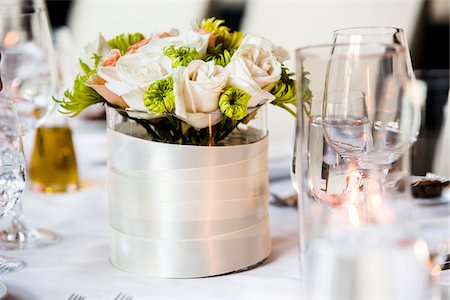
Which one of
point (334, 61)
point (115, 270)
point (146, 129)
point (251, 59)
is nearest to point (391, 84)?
point (334, 61)

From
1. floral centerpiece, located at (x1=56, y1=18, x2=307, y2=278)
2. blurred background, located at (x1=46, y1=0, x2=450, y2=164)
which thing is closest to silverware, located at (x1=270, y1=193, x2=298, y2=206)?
floral centerpiece, located at (x1=56, y1=18, x2=307, y2=278)

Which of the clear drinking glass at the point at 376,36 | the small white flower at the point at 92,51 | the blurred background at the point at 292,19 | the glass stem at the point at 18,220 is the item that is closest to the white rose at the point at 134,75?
the small white flower at the point at 92,51

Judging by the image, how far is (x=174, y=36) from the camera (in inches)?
40.3

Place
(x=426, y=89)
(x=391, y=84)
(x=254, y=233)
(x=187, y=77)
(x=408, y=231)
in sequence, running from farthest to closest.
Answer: (x=426, y=89) < (x=254, y=233) < (x=187, y=77) < (x=391, y=84) < (x=408, y=231)

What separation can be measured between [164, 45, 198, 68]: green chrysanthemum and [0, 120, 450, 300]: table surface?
280 mm

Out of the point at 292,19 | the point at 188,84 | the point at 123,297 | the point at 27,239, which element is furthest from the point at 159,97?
the point at 292,19

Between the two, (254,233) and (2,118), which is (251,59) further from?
(2,118)

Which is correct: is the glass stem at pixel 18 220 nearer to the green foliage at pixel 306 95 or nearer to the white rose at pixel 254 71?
the white rose at pixel 254 71

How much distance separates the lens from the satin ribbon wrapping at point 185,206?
94 centimetres

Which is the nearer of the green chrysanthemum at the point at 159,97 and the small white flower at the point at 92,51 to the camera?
the green chrysanthemum at the point at 159,97

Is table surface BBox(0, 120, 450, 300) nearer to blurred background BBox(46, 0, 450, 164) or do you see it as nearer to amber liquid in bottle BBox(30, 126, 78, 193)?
amber liquid in bottle BBox(30, 126, 78, 193)

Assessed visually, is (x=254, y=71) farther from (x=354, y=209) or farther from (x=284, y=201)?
(x=284, y=201)

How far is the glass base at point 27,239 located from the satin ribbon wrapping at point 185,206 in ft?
0.58

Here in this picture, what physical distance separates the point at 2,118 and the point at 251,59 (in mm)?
336
